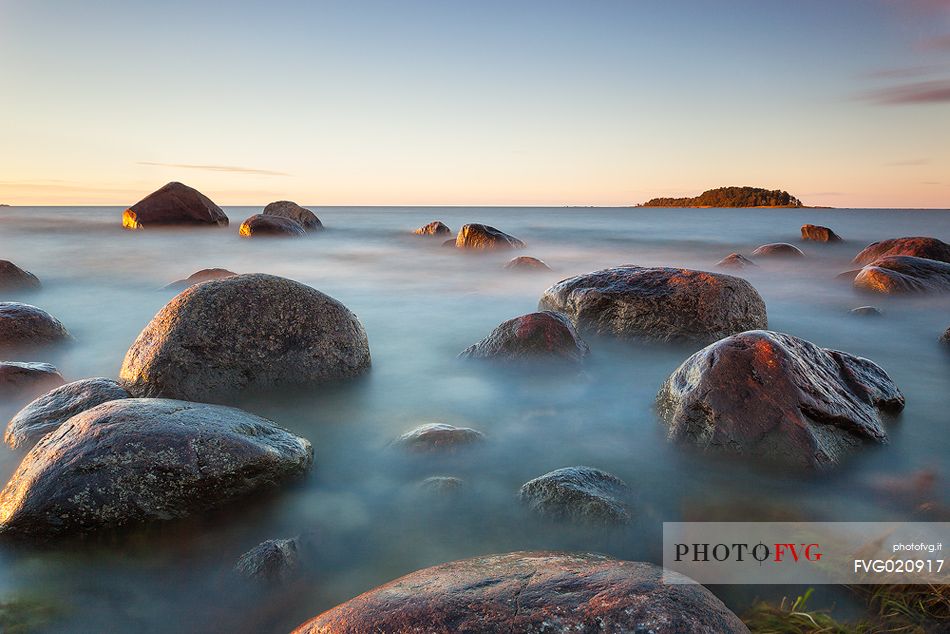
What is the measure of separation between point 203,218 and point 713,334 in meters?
24.0

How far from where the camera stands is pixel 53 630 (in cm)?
296

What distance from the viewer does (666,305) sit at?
7145 millimetres

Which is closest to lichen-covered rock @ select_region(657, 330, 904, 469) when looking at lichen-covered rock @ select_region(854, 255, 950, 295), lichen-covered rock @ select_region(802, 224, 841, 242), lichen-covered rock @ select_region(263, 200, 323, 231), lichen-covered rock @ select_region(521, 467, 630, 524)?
lichen-covered rock @ select_region(521, 467, 630, 524)

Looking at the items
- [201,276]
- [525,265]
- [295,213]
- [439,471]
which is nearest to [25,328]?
[201,276]

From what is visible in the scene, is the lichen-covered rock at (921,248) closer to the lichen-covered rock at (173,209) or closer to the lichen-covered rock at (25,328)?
the lichen-covered rock at (25,328)

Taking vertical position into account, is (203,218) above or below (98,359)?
above

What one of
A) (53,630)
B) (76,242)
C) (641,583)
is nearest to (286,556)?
(53,630)

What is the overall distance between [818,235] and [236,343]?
78.7ft

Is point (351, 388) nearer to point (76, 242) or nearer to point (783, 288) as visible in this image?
point (783, 288)

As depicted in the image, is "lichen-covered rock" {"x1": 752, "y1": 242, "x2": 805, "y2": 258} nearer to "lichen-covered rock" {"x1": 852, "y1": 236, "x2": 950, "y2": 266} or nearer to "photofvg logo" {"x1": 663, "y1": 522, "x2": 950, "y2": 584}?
"lichen-covered rock" {"x1": 852, "y1": 236, "x2": 950, "y2": 266}

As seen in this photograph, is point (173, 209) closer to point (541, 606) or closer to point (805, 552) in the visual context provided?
point (805, 552)

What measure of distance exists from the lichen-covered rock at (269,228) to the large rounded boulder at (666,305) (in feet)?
58.8

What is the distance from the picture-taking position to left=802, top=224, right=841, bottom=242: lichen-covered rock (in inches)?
914

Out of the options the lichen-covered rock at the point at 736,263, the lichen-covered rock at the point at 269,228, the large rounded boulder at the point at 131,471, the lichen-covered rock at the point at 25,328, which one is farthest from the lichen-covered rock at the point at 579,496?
the lichen-covered rock at the point at 269,228
